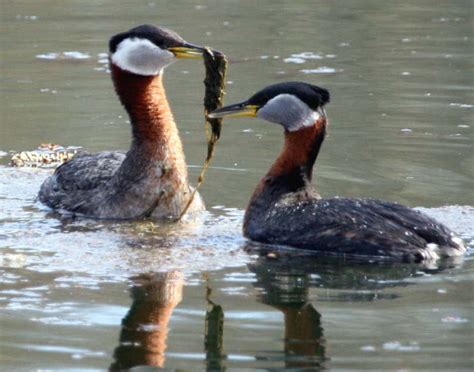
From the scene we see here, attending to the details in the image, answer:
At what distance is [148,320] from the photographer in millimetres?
8000

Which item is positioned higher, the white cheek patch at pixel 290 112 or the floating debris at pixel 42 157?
the white cheek patch at pixel 290 112

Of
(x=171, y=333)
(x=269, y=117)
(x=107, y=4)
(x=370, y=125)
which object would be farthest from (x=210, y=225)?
(x=107, y=4)

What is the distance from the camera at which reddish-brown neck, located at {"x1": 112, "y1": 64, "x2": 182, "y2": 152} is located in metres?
11.1

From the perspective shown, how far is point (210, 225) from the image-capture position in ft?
34.7

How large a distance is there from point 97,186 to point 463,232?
3.35 metres

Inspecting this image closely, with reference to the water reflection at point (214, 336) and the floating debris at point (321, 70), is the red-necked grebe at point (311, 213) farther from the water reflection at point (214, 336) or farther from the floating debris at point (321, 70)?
the floating debris at point (321, 70)

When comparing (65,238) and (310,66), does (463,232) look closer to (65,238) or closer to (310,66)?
(65,238)

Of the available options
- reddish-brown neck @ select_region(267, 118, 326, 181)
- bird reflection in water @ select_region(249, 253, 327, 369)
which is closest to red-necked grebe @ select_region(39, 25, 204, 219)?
reddish-brown neck @ select_region(267, 118, 326, 181)

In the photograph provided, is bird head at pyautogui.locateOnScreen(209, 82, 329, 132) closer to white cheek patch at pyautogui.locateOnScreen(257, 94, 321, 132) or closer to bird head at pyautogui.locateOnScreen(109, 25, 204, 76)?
white cheek patch at pyautogui.locateOnScreen(257, 94, 321, 132)

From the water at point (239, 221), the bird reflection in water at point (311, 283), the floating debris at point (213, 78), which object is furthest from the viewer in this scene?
the floating debris at point (213, 78)

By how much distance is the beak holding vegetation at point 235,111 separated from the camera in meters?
10.3

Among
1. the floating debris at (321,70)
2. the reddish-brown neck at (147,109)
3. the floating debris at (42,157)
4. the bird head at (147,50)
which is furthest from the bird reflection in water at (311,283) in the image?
the floating debris at (321,70)

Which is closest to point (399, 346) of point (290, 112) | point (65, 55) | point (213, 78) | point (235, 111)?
point (290, 112)

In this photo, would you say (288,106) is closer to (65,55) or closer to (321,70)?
(321,70)
